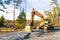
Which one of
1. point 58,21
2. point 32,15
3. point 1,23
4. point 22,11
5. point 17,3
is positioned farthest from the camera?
point 58,21

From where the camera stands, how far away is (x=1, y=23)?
2858 cm

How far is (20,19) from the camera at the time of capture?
24172 millimetres

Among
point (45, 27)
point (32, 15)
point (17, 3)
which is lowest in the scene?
point (45, 27)

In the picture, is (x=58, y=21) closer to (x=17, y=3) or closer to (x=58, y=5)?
(x=58, y=5)

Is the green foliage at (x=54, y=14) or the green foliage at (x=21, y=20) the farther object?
the green foliage at (x=54, y=14)

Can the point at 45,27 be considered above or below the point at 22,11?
below

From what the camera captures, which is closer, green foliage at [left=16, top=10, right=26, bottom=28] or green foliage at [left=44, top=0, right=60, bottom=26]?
green foliage at [left=16, top=10, right=26, bottom=28]

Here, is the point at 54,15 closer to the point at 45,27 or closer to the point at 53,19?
the point at 53,19

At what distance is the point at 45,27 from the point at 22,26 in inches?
132

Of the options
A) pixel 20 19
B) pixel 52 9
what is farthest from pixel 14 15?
pixel 52 9

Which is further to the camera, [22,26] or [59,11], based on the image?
[59,11]

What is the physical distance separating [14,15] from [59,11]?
698 inches

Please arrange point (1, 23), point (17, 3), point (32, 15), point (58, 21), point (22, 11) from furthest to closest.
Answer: point (58, 21) < point (1, 23) < point (17, 3) < point (22, 11) < point (32, 15)

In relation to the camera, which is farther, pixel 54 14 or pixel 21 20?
pixel 54 14
